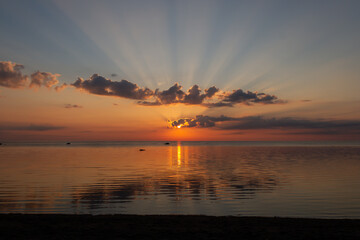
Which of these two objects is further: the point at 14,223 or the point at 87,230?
the point at 14,223

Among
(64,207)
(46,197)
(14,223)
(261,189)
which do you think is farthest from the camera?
(261,189)

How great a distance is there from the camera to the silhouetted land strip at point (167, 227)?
1412cm

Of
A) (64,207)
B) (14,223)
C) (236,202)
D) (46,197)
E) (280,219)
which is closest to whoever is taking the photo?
(14,223)

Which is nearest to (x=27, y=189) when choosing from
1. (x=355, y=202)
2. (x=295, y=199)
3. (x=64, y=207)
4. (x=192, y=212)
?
(x=64, y=207)

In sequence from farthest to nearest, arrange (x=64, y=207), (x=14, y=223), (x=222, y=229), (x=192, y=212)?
(x=64, y=207) → (x=192, y=212) → (x=14, y=223) → (x=222, y=229)

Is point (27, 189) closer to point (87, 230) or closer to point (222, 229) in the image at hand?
point (87, 230)

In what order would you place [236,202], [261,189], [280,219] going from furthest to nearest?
[261,189], [236,202], [280,219]

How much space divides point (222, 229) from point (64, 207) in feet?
52.2

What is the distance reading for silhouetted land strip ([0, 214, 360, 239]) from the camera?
14.1 m

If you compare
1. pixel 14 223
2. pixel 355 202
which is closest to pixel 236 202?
pixel 355 202

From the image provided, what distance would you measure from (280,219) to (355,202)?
47.1 ft

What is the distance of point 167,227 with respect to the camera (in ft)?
51.7

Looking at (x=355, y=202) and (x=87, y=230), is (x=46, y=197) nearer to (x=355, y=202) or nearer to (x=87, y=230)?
(x=87, y=230)

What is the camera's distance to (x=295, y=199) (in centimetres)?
2895
